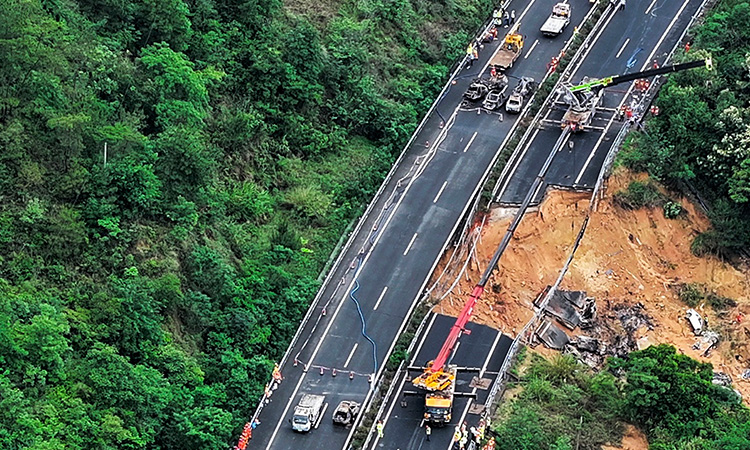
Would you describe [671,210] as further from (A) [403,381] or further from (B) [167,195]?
(B) [167,195]

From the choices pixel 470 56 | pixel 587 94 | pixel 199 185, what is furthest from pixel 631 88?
pixel 199 185

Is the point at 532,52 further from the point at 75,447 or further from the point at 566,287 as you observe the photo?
the point at 75,447

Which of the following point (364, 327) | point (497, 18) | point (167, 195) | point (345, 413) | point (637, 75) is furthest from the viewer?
point (497, 18)

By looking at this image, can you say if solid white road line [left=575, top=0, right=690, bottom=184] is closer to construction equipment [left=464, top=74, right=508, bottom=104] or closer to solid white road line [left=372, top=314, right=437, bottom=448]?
construction equipment [left=464, top=74, right=508, bottom=104]

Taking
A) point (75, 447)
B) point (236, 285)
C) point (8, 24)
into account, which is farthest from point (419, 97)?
point (75, 447)

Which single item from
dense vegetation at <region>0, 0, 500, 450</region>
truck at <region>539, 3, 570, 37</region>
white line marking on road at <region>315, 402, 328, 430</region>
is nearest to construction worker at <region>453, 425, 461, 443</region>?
white line marking on road at <region>315, 402, 328, 430</region>

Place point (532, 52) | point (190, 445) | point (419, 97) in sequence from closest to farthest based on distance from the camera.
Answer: point (190, 445) → point (419, 97) → point (532, 52)

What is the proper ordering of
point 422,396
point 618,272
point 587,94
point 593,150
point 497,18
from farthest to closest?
point 497,18, point 587,94, point 593,150, point 618,272, point 422,396
